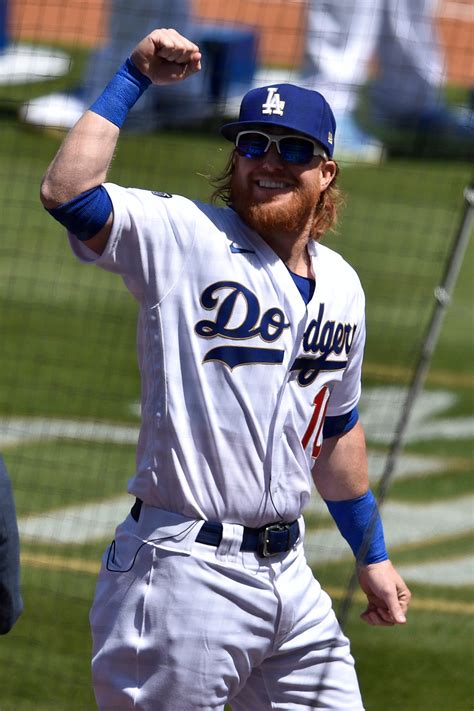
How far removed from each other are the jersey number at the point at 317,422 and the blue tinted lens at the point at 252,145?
692 millimetres

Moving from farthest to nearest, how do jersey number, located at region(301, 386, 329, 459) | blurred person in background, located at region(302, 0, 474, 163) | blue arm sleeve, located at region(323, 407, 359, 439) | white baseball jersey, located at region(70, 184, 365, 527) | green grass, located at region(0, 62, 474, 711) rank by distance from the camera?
blurred person in background, located at region(302, 0, 474, 163) < green grass, located at region(0, 62, 474, 711) < blue arm sleeve, located at region(323, 407, 359, 439) < jersey number, located at region(301, 386, 329, 459) < white baseball jersey, located at region(70, 184, 365, 527)

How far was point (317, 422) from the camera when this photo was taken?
362cm

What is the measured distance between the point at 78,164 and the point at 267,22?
20.0 metres

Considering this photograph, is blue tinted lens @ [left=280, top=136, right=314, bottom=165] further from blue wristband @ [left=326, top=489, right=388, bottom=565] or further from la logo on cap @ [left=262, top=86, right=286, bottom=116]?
blue wristband @ [left=326, top=489, right=388, bottom=565]

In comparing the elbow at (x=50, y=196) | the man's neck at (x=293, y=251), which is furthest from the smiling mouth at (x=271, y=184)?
the elbow at (x=50, y=196)

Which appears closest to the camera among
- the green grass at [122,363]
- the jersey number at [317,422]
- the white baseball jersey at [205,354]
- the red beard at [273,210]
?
the white baseball jersey at [205,354]

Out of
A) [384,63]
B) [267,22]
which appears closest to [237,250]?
[384,63]

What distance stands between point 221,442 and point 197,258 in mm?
483

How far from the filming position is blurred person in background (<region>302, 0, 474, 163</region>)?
1547 cm

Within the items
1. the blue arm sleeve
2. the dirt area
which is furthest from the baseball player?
the dirt area

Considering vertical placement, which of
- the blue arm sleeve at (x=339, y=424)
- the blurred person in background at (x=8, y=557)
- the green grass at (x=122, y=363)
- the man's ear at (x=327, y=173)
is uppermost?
the man's ear at (x=327, y=173)

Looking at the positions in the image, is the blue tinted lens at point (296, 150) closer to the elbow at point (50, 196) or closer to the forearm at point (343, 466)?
the elbow at point (50, 196)

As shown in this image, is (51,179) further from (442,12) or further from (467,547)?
(442,12)

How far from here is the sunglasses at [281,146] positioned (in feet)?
11.3
